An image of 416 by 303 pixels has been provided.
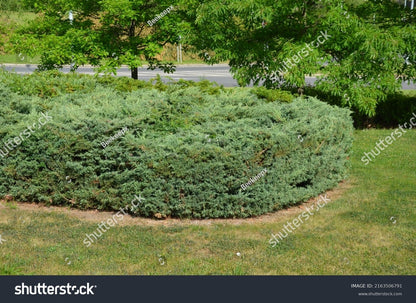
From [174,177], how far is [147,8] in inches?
281

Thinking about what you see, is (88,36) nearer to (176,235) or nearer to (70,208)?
(70,208)

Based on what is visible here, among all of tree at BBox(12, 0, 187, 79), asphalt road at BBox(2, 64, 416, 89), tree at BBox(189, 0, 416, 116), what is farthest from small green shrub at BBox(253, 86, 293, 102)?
asphalt road at BBox(2, 64, 416, 89)

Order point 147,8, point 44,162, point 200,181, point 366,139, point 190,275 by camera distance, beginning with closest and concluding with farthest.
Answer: point 190,275 → point 200,181 → point 44,162 → point 366,139 → point 147,8

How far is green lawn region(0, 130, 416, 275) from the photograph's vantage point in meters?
5.42

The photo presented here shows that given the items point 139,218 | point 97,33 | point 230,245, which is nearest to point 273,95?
point 139,218

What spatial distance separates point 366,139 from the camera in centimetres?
1136

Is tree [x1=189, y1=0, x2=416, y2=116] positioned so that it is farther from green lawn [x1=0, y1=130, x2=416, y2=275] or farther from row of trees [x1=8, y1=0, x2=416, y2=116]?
green lawn [x1=0, y1=130, x2=416, y2=275]

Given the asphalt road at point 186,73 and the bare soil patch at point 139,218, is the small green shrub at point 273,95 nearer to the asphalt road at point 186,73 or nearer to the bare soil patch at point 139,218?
the bare soil patch at point 139,218

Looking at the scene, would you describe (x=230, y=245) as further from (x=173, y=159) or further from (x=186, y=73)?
(x=186, y=73)

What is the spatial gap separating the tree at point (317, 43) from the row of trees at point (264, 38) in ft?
0.07

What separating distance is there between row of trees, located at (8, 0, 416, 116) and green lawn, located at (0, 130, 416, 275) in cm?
372

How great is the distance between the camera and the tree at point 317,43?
1006 cm

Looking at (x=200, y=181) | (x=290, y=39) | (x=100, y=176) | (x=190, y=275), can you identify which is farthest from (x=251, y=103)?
(x=190, y=275)

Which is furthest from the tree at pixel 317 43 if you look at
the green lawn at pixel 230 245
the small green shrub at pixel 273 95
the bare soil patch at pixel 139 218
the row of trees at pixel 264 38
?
the bare soil patch at pixel 139 218
